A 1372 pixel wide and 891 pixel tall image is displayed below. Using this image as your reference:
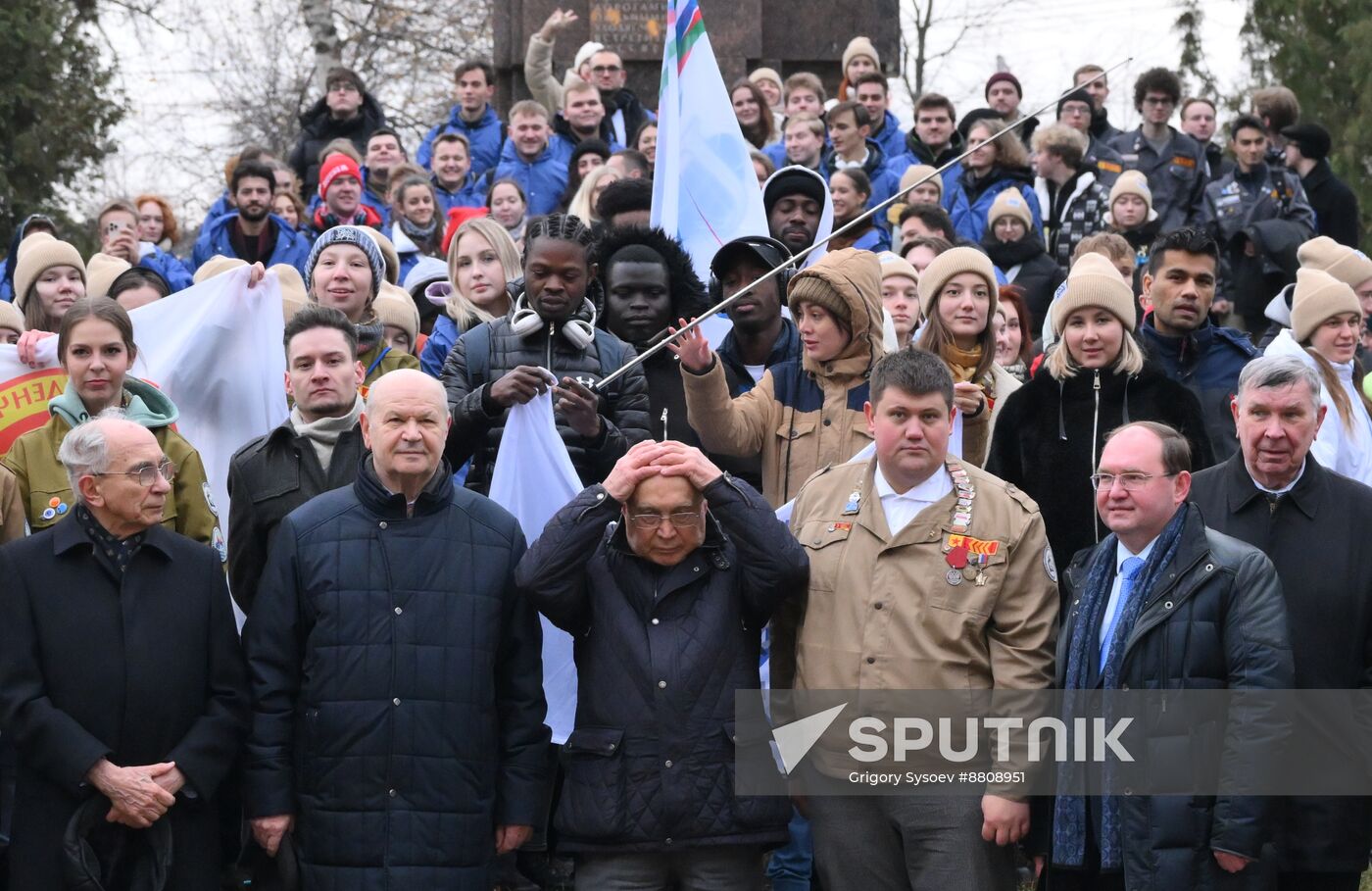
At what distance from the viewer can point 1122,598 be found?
5.80m

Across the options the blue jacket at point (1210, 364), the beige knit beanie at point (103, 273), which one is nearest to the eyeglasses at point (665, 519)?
the blue jacket at point (1210, 364)

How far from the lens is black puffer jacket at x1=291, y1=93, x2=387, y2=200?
15.1m

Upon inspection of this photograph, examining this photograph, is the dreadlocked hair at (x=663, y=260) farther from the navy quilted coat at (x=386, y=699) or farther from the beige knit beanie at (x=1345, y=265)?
the beige knit beanie at (x=1345, y=265)

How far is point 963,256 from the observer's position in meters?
7.63

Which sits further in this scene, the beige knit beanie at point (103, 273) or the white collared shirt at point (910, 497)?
the beige knit beanie at point (103, 273)

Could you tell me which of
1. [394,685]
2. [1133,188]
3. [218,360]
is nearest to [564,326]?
[218,360]

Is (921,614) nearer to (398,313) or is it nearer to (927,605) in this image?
(927,605)

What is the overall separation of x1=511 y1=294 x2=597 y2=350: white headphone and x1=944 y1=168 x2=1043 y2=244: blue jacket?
551 centimetres

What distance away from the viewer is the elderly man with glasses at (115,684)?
568 cm

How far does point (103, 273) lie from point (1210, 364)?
4929mm

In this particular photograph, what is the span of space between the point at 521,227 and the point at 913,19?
2739cm

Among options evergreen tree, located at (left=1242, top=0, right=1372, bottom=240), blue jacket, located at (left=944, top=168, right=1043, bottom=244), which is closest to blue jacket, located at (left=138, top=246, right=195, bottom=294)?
blue jacket, located at (left=944, top=168, right=1043, bottom=244)

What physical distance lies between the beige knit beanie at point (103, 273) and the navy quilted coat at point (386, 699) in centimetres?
337

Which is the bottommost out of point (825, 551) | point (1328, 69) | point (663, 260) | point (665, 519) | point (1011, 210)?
point (825, 551)
